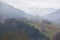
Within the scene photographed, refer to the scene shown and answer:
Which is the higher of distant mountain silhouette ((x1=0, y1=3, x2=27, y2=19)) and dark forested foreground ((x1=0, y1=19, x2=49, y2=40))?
distant mountain silhouette ((x1=0, y1=3, x2=27, y2=19))

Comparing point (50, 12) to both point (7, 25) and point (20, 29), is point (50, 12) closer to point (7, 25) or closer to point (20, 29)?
point (20, 29)

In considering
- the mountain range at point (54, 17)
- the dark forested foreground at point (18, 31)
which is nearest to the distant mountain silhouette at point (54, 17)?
the mountain range at point (54, 17)

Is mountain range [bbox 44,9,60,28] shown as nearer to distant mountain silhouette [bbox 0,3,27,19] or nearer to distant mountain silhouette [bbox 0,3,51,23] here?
distant mountain silhouette [bbox 0,3,51,23]

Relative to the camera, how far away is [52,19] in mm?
2221

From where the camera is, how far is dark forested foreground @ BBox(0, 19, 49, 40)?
221cm

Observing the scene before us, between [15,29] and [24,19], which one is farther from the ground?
[24,19]

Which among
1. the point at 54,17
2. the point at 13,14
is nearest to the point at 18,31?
the point at 13,14

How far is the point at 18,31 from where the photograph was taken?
2.24m

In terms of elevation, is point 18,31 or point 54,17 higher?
point 54,17

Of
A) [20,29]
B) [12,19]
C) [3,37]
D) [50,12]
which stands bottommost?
[3,37]

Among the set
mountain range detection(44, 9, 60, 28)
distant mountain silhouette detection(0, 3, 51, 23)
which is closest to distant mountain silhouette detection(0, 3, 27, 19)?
distant mountain silhouette detection(0, 3, 51, 23)

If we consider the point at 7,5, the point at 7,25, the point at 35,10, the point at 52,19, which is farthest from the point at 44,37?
the point at 7,5

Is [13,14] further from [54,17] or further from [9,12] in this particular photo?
[54,17]

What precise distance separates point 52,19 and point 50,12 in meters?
0.11
